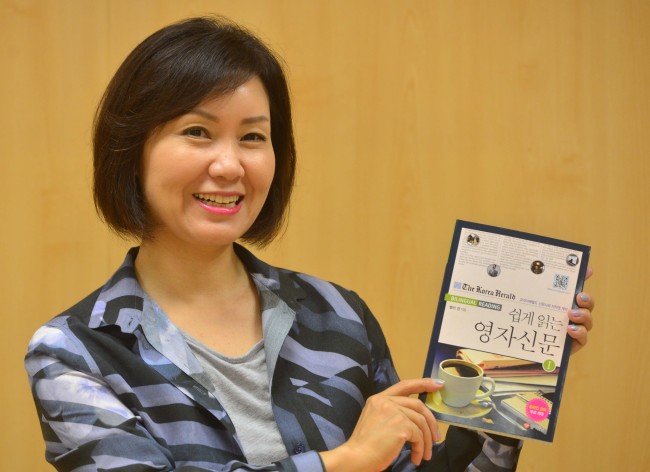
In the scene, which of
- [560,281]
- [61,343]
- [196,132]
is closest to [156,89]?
[196,132]

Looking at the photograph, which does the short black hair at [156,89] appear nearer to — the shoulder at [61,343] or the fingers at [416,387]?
the shoulder at [61,343]

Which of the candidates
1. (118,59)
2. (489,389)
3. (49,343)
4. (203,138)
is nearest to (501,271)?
(489,389)

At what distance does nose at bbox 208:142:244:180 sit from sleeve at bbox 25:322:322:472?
0.34 meters

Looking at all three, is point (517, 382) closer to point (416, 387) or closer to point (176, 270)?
point (416, 387)

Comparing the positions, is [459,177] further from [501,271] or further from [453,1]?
[501,271]

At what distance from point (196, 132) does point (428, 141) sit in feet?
3.58

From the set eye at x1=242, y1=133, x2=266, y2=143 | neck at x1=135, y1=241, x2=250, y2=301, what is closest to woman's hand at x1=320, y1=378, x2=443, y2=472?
neck at x1=135, y1=241, x2=250, y2=301

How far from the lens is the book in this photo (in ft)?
4.63

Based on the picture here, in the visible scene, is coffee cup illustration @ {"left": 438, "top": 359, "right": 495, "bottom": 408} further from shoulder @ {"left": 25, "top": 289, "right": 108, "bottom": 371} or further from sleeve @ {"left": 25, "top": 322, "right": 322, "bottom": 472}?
shoulder @ {"left": 25, "top": 289, "right": 108, "bottom": 371}

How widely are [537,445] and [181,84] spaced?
155 cm

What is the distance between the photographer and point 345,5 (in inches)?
92.3

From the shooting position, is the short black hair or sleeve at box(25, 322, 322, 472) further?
the short black hair

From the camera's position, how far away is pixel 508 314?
4.70ft

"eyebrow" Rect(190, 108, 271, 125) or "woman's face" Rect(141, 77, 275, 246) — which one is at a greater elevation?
"eyebrow" Rect(190, 108, 271, 125)
